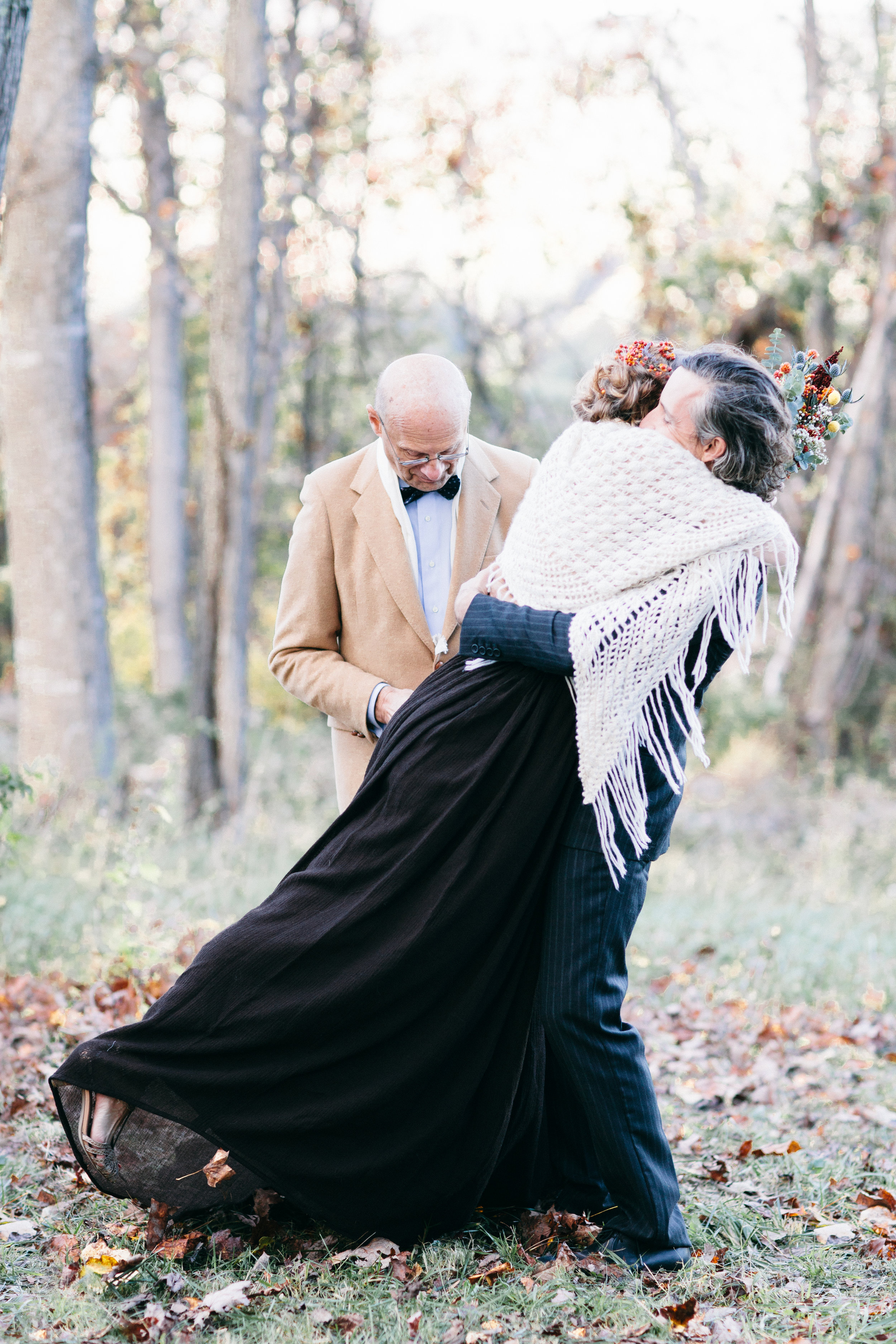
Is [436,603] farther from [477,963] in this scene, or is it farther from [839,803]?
[839,803]

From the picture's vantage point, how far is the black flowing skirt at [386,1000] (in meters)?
2.76

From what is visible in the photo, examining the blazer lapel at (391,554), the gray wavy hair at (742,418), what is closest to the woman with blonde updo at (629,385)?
the gray wavy hair at (742,418)

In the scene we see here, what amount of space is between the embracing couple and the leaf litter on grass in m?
0.11

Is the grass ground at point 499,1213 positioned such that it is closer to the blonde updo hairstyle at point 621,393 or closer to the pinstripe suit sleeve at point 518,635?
the pinstripe suit sleeve at point 518,635

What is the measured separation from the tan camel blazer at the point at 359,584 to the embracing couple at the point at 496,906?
1.14 ft

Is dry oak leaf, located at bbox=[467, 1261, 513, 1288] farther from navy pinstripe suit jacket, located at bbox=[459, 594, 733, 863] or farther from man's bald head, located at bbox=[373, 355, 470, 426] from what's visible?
man's bald head, located at bbox=[373, 355, 470, 426]

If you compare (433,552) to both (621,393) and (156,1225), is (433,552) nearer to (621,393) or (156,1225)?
(621,393)

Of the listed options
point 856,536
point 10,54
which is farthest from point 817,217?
point 10,54

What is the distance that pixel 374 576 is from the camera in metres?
3.29

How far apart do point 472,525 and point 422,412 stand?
0.41 meters

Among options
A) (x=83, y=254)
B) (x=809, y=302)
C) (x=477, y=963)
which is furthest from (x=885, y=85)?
(x=477, y=963)

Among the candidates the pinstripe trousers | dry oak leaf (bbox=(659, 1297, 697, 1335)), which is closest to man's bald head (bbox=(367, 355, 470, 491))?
the pinstripe trousers

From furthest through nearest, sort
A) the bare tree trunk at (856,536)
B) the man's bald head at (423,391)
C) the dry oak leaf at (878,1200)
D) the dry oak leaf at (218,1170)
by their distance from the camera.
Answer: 1. the bare tree trunk at (856,536)
2. the dry oak leaf at (878,1200)
3. the man's bald head at (423,391)
4. the dry oak leaf at (218,1170)

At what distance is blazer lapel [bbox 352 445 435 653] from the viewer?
10.7ft
